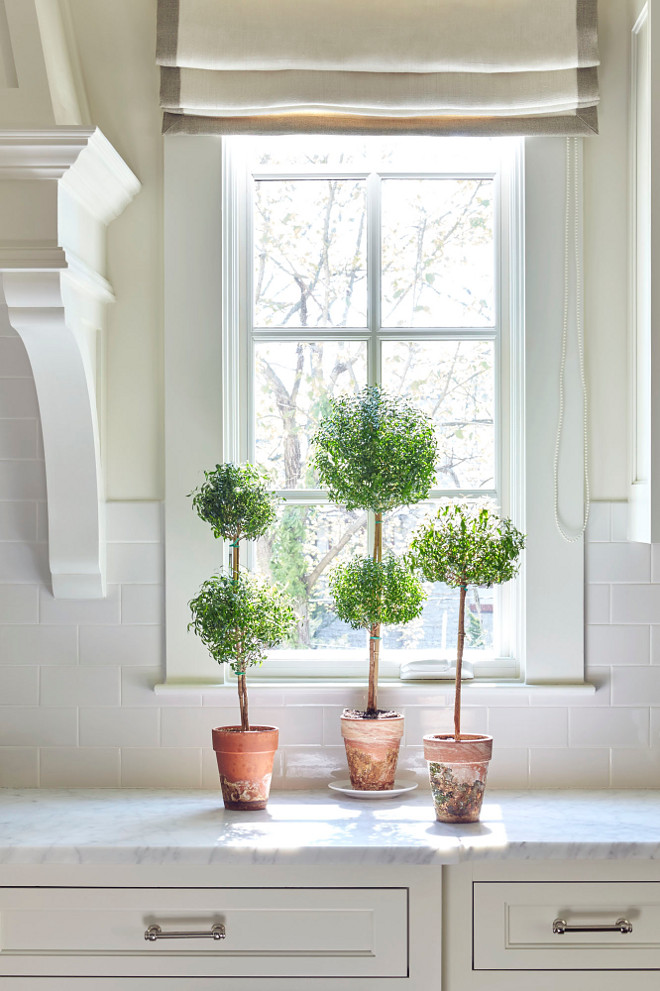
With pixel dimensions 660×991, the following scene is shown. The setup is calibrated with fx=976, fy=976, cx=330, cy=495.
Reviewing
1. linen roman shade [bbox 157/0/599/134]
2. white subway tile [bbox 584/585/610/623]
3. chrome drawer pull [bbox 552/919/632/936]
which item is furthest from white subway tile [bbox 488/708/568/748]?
linen roman shade [bbox 157/0/599/134]

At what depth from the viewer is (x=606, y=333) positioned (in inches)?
97.5

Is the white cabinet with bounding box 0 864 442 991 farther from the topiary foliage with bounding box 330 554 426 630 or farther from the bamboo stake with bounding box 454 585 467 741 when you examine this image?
the topiary foliage with bounding box 330 554 426 630

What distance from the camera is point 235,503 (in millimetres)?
2195

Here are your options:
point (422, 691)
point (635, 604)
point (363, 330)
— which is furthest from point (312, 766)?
point (363, 330)

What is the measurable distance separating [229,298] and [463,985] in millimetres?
1686

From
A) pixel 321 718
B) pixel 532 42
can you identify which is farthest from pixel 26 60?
pixel 321 718

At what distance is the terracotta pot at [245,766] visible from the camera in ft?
7.27

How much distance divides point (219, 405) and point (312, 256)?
0.49 metres

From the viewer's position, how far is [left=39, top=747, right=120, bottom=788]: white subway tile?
2.47 metres

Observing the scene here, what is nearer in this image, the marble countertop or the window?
the marble countertop

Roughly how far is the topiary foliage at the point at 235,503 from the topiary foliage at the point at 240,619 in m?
0.11

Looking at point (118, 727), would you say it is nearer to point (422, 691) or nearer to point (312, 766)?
point (312, 766)

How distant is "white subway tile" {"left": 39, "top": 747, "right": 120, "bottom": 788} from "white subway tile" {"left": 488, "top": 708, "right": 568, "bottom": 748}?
96 cm

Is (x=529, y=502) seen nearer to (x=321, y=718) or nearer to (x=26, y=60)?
(x=321, y=718)
